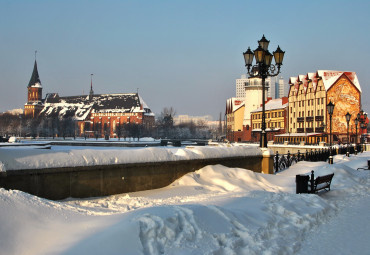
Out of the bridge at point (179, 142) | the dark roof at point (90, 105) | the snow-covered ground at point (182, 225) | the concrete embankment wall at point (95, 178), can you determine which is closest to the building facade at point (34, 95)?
the dark roof at point (90, 105)

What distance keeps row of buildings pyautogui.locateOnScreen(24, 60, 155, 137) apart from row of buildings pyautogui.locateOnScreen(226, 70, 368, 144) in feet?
191

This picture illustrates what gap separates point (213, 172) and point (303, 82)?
73840 mm

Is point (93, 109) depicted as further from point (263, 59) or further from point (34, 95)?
point (263, 59)

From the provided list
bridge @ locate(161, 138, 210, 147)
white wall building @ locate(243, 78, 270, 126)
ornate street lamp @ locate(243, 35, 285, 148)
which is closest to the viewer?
ornate street lamp @ locate(243, 35, 285, 148)

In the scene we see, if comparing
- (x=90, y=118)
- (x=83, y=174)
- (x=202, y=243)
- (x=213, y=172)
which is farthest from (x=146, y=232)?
(x=90, y=118)

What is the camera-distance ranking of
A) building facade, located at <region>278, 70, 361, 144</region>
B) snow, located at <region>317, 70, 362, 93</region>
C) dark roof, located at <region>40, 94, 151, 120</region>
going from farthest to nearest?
dark roof, located at <region>40, 94, 151, 120</region>, building facade, located at <region>278, 70, 361, 144</region>, snow, located at <region>317, 70, 362, 93</region>

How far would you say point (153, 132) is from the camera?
464 ft

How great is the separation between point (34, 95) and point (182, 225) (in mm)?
178448

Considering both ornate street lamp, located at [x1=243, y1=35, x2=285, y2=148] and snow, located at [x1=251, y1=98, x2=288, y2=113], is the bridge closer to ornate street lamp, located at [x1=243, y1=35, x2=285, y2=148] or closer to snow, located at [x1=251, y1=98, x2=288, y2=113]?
snow, located at [x1=251, y1=98, x2=288, y2=113]

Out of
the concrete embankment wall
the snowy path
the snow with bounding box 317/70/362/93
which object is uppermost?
the snow with bounding box 317/70/362/93

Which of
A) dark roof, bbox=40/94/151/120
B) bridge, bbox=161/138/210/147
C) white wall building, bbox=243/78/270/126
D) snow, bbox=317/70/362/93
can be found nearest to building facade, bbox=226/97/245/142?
white wall building, bbox=243/78/270/126

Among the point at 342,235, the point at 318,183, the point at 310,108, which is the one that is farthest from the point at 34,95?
the point at 342,235

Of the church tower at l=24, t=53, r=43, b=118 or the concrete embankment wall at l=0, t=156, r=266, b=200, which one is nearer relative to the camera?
the concrete embankment wall at l=0, t=156, r=266, b=200

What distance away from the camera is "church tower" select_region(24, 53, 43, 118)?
170250mm
